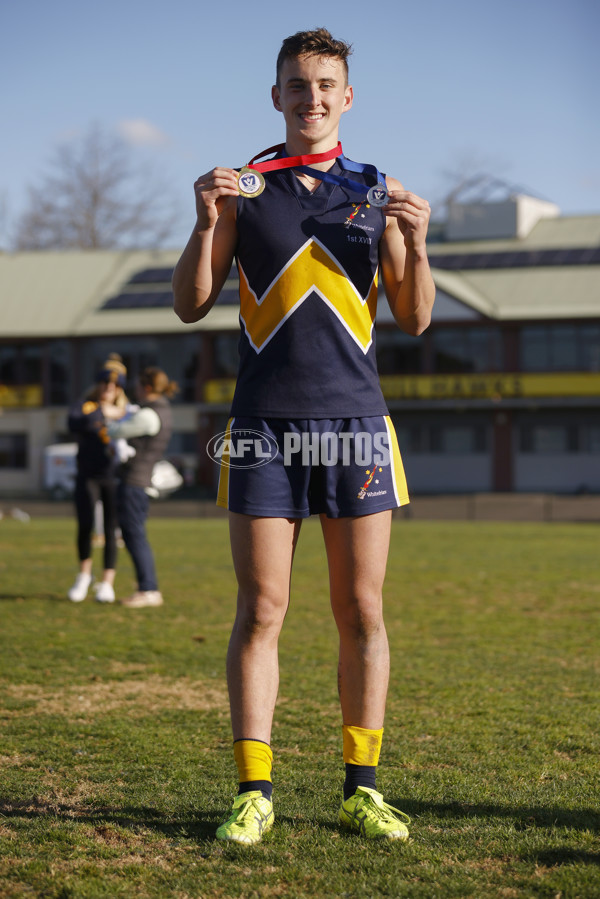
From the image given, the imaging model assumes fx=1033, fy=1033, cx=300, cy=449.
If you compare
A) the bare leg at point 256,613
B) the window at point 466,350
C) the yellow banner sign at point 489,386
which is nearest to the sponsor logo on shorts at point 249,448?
the bare leg at point 256,613

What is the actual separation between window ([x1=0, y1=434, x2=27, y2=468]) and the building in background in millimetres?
59

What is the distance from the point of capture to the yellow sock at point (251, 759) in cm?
349

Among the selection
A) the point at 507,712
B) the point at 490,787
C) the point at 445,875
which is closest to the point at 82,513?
the point at 507,712

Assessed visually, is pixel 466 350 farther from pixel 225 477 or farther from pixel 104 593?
pixel 225 477

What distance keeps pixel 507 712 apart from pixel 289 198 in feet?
10.6

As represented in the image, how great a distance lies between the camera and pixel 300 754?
4652mm

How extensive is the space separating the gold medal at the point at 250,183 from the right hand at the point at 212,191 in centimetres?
2

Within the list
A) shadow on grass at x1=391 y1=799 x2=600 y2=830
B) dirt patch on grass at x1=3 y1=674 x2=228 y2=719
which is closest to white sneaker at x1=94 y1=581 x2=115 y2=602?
dirt patch on grass at x1=3 y1=674 x2=228 y2=719

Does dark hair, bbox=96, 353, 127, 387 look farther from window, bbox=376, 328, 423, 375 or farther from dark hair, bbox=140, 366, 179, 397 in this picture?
window, bbox=376, 328, 423, 375

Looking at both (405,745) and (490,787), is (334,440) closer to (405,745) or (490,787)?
(490,787)

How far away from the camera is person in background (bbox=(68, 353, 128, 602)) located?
973 centimetres

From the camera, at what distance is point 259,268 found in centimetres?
351

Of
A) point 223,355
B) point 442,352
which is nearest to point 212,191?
point 442,352

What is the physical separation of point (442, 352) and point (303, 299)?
143ft
